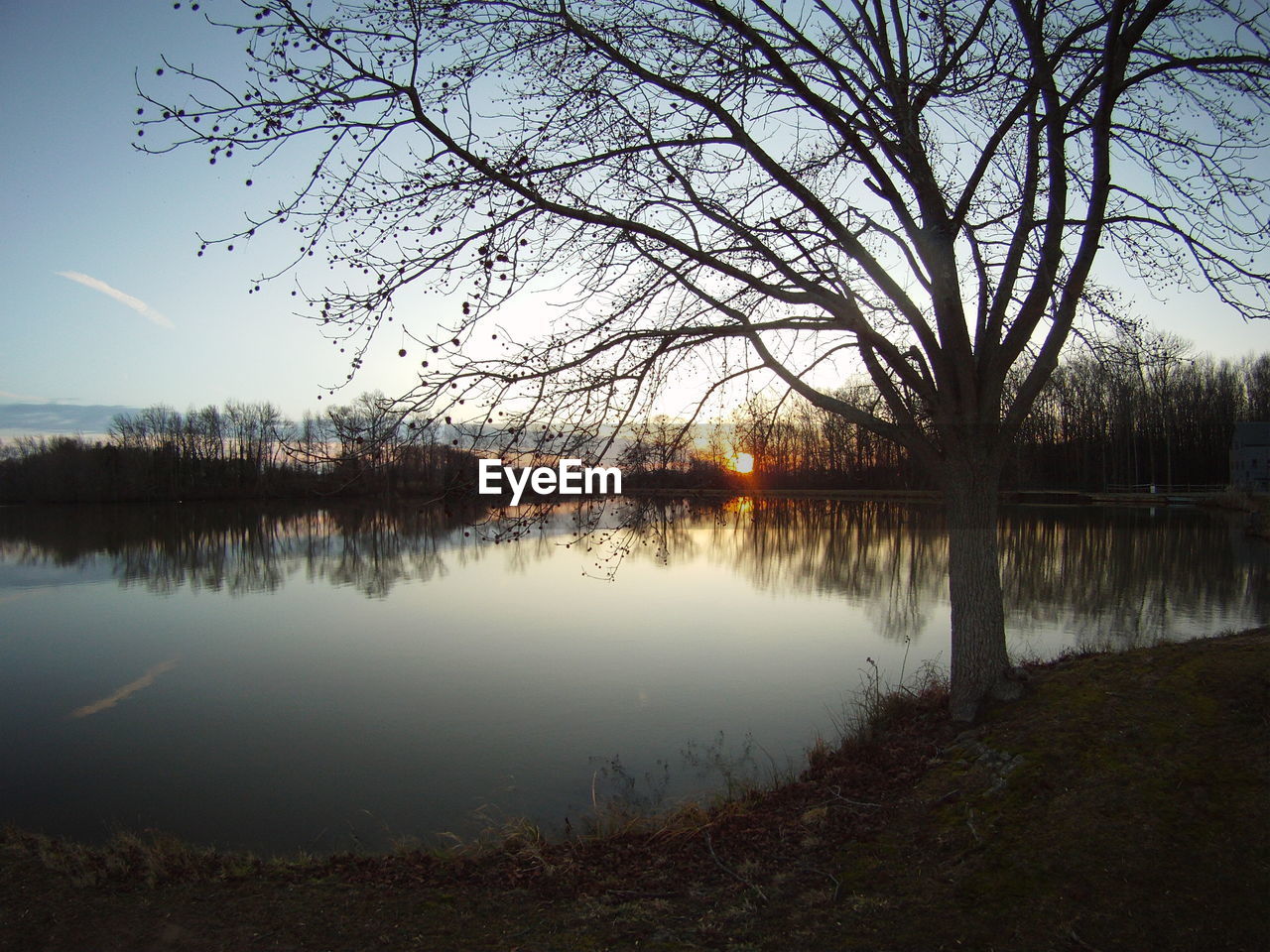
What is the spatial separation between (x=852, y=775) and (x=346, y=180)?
6118mm

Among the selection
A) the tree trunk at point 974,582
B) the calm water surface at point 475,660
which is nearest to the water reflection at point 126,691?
the calm water surface at point 475,660

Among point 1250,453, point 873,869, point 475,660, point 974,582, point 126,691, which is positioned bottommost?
point 126,691

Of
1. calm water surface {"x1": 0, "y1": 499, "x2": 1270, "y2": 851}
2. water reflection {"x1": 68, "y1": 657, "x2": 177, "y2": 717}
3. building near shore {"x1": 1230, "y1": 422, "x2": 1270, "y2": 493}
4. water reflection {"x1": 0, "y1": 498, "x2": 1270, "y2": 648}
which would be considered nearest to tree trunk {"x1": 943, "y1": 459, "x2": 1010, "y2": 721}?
water reflection {"x1": 0, "y1": 498, "x2": 1270, "y2": 648}

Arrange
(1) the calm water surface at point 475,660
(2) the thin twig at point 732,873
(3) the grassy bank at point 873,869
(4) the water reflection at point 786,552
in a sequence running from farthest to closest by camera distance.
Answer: (4) the water reflection at point 786,552 → (1) the calm water surface at point 475,660 → (2) the thin twig at point 732,873 → (3) the grassy bank at point 873,869

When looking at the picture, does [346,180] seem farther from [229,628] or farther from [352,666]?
[229,628]

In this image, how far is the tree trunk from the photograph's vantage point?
267 inches

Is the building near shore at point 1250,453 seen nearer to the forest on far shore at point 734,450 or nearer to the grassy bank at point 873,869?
the forest on far shore at point 734,450

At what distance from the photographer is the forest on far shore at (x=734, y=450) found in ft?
17.1

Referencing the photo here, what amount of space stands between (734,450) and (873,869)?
4.23 meters

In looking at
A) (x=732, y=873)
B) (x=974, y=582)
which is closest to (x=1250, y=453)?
(x=974, y=582)

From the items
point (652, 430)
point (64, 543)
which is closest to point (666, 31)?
point (652, 430)

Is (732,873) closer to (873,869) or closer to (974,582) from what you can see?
(873,869)

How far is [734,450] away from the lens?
7.85m

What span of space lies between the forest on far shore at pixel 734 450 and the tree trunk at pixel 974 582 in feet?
3.89
